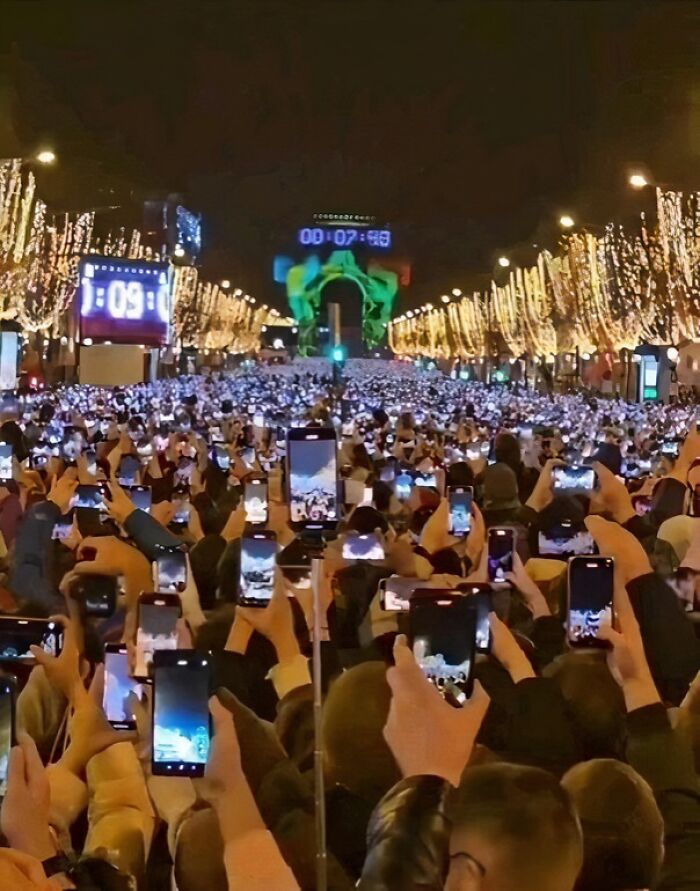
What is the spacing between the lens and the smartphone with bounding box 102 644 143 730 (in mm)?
6887

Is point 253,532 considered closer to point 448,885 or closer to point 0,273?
point 448,885

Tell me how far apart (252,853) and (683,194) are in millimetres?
51877

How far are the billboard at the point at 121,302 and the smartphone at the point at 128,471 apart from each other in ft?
114

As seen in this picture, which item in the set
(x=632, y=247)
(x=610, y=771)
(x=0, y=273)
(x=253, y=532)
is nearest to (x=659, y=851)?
(x=610, y=771)

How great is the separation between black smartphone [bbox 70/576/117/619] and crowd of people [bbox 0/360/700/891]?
2 centimetres

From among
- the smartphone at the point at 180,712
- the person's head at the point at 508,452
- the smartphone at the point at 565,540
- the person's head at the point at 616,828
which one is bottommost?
the person's head at the point at 616,828

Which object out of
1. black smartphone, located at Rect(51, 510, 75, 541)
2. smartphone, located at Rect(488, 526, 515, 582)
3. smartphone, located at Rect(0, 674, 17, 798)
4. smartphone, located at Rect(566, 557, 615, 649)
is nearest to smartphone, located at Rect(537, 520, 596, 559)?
smartphone, located at Rect(488, 526, 515, 582)

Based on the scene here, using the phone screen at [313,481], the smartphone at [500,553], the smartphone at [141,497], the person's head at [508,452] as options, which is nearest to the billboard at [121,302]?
the person's head at [508,452]

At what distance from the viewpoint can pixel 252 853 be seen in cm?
484

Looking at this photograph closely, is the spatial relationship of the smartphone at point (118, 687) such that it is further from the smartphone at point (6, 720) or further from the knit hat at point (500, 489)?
the knit hat at point (500, 489)

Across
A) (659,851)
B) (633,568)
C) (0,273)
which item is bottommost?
(659,851)

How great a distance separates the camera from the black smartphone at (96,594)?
783 centimetres

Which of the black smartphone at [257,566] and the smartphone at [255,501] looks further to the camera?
the smartphone at [255,501]

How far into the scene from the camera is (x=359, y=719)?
5945 mm
